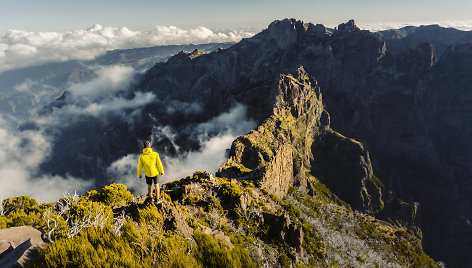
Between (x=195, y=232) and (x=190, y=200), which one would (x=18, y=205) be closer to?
(x=190, y=200)

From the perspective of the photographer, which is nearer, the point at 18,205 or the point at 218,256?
the point at 218,256

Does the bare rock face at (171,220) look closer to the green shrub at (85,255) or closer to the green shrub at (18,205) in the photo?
the green shrub at (85,255)

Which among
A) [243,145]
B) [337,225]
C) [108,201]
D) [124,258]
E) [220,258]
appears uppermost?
[124,258]

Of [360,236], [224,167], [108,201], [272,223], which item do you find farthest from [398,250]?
[108,201]

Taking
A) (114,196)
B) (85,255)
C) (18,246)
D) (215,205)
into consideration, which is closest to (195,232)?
(85,255)

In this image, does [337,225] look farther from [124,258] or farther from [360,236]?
[124,258]

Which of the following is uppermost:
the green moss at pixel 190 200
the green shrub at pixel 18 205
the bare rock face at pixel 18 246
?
the bare rock face at pixel 18 246

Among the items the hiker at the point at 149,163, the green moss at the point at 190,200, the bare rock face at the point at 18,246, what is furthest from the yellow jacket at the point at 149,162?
the green moss at the point at 190,200

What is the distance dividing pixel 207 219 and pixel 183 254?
1817 cm

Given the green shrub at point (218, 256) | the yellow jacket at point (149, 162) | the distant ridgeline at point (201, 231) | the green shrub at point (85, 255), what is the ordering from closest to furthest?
the green shrub at point (85, 255)
the distant ridgeline at point (201, 231)
the green shrub at point (218, 256)
the yellow jacket at point (149, 162)

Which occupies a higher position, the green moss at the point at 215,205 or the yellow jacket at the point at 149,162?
the yellow jacket at the point at 149,162

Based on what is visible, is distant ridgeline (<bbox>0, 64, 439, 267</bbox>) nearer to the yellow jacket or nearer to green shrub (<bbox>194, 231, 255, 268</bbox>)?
green shrub (<bbox>194, 231, 255, 268</bbox>)

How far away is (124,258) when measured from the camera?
8.40 metres

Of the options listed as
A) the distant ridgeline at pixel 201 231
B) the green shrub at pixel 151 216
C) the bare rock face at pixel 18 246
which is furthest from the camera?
the green shrub at pixel 151 216
